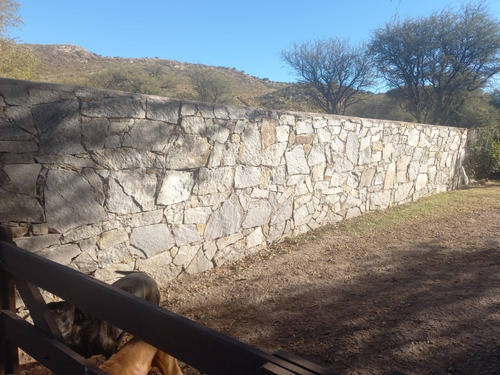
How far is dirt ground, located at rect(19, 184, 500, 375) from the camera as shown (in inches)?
112

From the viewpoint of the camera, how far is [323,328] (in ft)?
10.8

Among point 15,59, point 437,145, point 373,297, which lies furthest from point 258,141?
point 15,59

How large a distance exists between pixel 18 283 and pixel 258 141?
3712 millimetres

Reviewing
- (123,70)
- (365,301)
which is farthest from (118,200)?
(123,70)

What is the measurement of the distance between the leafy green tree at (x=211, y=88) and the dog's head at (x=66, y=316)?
802 inches

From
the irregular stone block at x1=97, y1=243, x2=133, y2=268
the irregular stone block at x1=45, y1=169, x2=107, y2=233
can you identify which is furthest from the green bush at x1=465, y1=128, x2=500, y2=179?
the irregular stone block at x1=45, y1=169, x2=107, y2=233

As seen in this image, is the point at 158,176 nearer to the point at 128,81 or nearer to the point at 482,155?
the point at 482,155

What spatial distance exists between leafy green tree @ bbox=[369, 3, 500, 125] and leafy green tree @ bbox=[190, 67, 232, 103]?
8537mm

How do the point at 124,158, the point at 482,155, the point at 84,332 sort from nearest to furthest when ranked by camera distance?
the point at 84,332
the point at 124,158
the point at 482,155

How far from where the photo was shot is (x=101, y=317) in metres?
1.42

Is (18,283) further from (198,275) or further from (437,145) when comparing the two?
(437,145)

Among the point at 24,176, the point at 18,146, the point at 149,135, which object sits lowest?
the point at 24,176

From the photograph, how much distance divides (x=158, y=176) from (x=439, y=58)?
62.5 ft

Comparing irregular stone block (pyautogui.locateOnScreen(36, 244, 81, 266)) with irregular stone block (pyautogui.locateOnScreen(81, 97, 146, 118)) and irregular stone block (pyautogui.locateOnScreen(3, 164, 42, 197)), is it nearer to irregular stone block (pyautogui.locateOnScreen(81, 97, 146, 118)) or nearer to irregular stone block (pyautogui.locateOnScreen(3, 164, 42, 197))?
irregular stone block (pyautogui.locateOnScreen(3, 164, 42, 197))
